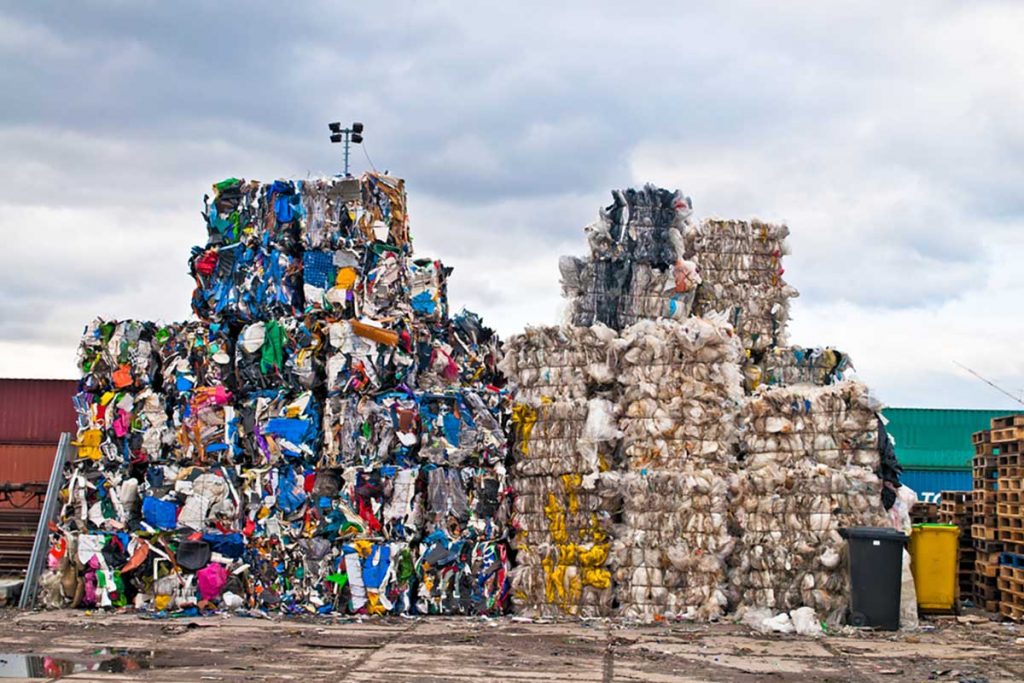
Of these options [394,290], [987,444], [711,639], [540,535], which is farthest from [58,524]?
[987,444]

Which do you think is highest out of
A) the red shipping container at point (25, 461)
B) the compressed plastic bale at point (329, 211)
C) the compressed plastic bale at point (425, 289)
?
the compressed plastic bale at point (329, 211)

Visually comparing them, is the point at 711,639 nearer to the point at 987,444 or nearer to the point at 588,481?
the point at 588,481

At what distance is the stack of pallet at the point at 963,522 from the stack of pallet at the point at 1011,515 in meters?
1.22

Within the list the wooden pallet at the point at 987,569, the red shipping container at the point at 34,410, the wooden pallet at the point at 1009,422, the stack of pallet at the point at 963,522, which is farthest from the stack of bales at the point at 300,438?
the stack of pallet at the point at 963,522

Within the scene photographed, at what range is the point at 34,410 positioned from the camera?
18.5m

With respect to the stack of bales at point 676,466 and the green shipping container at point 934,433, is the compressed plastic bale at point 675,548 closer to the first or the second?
the stack of bales at point 676,466

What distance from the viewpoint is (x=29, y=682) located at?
8555mm

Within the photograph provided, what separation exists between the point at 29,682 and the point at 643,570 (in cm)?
605

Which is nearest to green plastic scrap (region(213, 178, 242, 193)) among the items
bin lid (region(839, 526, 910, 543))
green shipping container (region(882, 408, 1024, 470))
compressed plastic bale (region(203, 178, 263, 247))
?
compressed plastic bale (region(203, 178, 263, 247))

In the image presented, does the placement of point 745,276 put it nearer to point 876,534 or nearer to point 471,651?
point 876,534

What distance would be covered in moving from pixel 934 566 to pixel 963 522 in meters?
2.89

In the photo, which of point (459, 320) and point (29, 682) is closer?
point (29, 682)

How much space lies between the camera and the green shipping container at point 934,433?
3328 cm

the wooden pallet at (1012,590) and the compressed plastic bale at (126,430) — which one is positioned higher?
the compressed plastic bale at (126,430)
